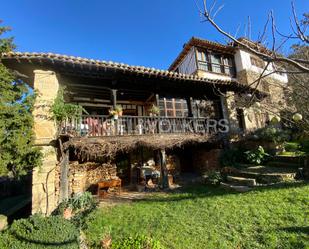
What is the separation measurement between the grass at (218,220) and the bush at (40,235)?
2.00ft

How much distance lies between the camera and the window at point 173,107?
1070 centimetres

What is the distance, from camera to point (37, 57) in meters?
7.14

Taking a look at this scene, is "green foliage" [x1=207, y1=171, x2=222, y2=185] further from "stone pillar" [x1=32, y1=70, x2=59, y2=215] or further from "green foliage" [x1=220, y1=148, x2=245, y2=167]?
"stone pillar" [x1=32, y1=70, x2=59, y2=215]

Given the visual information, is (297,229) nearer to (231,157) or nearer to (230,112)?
(231,157)

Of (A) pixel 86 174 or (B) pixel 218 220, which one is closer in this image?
(B) pixel 218 220

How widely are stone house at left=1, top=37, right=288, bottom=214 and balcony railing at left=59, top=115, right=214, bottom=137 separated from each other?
0.12 feet

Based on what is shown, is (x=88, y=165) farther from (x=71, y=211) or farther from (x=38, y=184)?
(x=71, y=211)

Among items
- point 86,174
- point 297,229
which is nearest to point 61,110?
point 86,174

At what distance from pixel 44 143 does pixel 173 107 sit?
655 cm

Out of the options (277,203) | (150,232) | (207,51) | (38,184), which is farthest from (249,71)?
(38,184)

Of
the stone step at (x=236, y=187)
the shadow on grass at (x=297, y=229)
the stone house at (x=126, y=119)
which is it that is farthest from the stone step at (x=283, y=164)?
the shadow on grass at (x=297, y=229)

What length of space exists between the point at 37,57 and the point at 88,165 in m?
5.31

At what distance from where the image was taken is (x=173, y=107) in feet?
36.2

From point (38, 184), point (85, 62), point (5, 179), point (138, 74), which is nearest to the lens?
point (38, 184)
